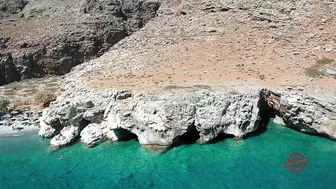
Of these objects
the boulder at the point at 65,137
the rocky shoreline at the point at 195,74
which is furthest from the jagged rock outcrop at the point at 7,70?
the boulder at the point at 65,137

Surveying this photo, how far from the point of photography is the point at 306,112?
2023 cm

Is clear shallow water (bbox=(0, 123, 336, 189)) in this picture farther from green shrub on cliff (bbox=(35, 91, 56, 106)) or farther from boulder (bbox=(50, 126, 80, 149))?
green shrub on cliff (bbox=(35, 91, 56, 106))

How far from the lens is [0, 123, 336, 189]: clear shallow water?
16.0 m

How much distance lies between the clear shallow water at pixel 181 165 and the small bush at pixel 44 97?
7.71 m

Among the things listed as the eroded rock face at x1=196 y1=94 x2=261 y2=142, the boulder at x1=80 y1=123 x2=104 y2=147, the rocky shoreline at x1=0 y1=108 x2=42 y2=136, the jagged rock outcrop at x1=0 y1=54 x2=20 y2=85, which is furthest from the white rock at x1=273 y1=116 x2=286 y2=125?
the jagged rock outcrop at x1=0 y1=54 x2=20 y2=85

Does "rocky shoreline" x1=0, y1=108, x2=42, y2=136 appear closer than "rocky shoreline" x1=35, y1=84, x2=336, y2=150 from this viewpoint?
No

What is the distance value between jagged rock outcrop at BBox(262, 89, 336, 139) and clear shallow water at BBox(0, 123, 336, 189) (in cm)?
58

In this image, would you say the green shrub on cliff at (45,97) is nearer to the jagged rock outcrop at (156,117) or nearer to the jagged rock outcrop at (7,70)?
the jagged rock outcrop at (156,117)

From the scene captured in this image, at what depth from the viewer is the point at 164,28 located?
115 feet

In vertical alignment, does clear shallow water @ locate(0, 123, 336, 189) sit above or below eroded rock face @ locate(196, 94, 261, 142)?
below

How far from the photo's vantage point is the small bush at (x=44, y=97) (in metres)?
28.7

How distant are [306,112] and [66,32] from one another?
1211 inches

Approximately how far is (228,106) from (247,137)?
7.30ft

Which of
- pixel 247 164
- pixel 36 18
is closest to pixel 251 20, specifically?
pixel 247 164
